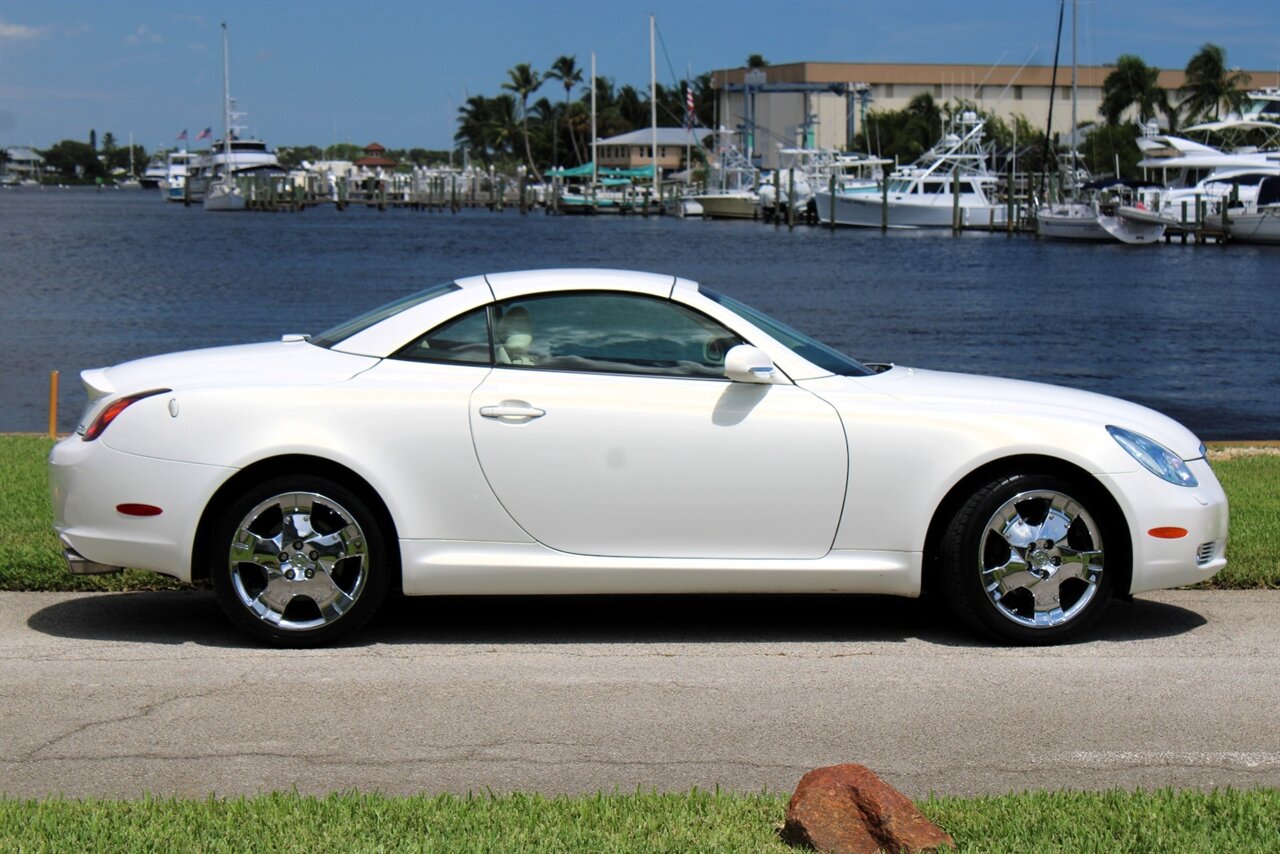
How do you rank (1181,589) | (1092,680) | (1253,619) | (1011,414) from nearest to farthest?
(1092,680), (1011,414), (1253,619), (1181,589)

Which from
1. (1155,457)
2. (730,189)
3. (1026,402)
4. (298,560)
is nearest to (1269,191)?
(730,189)

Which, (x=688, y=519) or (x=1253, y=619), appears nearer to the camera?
(x=688, y=519)

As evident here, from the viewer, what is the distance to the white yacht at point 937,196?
84.6m

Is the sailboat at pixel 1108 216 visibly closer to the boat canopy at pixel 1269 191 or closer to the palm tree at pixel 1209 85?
the boat canopy at pixel 1269 191

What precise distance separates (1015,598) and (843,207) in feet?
278

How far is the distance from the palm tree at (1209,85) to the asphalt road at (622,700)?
346 feet

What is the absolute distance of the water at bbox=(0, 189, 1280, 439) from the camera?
1069 inches

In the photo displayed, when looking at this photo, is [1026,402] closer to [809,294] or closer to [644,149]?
[809,294]

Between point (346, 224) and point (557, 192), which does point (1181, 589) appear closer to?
point (346, 224)

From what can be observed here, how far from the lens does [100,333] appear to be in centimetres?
3169

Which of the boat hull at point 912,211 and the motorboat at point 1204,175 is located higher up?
the motorboat at point 1204,175

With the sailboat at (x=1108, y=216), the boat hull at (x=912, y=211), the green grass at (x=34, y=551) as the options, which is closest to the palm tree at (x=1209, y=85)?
the boat hull at (x=912, y=211)

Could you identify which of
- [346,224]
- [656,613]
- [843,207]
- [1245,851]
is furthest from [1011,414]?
[346,224]

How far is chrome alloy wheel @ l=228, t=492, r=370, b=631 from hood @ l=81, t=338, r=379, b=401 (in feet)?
1.66
